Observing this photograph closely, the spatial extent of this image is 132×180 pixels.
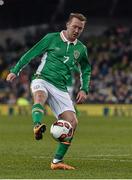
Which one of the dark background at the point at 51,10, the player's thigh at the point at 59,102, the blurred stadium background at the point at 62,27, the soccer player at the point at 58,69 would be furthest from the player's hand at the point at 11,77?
the dark background at the point at 51,10

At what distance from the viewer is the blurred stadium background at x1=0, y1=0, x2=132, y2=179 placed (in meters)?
14.0

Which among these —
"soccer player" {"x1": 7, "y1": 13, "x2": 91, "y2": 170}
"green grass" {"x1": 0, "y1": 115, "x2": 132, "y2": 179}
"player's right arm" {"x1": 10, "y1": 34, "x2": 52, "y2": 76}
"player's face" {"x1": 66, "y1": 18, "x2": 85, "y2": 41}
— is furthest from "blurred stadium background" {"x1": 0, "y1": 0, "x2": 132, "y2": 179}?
"player's face" {"x1": 66, "y1": 18, "x2": 85, "y2": 41}

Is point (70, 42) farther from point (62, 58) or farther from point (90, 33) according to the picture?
point (90, 33)

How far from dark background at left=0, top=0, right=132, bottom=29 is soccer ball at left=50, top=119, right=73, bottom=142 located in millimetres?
34418

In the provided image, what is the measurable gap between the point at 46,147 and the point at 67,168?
18.9 feet

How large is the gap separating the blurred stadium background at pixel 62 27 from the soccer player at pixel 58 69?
2816 cm

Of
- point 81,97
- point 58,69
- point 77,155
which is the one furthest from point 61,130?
point 77,155

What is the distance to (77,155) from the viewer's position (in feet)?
51.4

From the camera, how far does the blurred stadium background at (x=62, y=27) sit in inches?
1661

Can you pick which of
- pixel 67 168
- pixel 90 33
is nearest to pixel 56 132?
pixel 67 168

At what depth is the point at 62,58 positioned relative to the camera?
12.7 meters

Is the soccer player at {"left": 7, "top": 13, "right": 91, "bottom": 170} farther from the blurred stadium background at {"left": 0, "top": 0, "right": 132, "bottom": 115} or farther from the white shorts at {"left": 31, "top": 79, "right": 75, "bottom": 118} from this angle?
the blurred stadium background at {"left": 0, "top": 0, "right": 132, "bottom": 115}

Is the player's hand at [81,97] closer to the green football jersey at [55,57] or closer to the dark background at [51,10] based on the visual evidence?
the green football jersey at [55,57]

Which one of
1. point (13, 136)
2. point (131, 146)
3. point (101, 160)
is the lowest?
point (13, 136)
